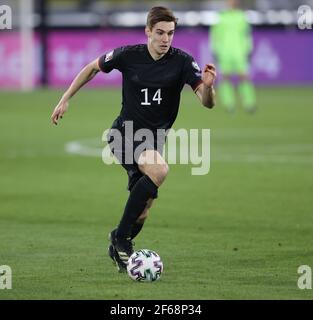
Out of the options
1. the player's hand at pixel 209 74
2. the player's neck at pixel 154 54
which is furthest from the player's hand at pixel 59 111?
the player's hand at pixel 209 74

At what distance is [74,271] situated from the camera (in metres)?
8.46

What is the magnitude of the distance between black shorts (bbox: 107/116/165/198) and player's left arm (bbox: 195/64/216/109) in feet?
1.81

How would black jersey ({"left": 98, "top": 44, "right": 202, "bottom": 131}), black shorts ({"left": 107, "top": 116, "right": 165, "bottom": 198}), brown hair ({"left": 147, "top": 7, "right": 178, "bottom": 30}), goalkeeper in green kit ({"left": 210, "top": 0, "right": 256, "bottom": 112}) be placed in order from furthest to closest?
goalkeeper in green kit ({"left": 210, "top": 0, "right": 256, "bottom": 112}) → black jersey ({"left": 98, "top": 44, "right": 202, "bottom": 131}) → black shorts ({"left": 107, "top": 116, "right": 165, "bottom": 198}) → brown hair ({"left": 147, "top": 7, "right": 178, "bottom": 30})

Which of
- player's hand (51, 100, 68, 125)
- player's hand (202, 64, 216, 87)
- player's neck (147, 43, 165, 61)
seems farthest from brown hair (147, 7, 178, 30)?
player's hand (51, 100, 68, 125)

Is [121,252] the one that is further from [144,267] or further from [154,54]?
[154,54]

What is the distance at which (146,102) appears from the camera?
8.62m

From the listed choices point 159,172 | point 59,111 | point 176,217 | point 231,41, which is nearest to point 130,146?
point 159,172

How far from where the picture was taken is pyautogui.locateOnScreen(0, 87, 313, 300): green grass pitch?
797 cm

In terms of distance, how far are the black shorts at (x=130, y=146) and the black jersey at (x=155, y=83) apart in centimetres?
11

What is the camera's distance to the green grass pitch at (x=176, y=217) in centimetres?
797

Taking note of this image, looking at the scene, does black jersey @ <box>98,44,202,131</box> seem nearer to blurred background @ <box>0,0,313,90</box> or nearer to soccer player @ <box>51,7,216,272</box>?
soccer player @ <box>51,7,216,272</box>

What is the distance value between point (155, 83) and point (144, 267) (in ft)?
4.92

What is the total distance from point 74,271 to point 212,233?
2.28 metres

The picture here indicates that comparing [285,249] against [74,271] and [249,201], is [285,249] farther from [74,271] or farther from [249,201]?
[249,201]
